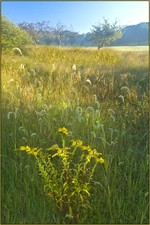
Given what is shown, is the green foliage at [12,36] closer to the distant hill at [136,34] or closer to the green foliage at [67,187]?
the distant hill at [136,34]

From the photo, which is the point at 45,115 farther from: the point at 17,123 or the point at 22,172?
the point at 22,172

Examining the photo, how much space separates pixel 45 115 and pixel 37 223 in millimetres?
1166

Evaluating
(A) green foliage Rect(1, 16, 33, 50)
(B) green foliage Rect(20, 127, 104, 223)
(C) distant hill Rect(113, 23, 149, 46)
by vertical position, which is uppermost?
(C) distant hill Rect(113, 23, 149, 46)

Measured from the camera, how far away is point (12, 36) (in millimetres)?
8969

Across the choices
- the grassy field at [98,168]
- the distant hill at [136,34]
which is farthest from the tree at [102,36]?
the grassy field at [98,168]

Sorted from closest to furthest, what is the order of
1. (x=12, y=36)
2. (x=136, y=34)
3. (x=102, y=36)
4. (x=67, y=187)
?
(x=67, y=187) → (x=12, y=36) → (x=102, y=36) → (x=136, y=34)

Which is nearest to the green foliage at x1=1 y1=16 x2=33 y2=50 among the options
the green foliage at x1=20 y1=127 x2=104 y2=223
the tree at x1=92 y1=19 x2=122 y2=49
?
the tree at x1=92 y1=19 x2=122 y2=49

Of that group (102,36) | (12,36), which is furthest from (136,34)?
(12,36)

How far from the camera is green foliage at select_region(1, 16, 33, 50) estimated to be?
8.10 m

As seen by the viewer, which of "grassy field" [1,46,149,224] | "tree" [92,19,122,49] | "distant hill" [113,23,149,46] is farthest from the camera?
"tree" [92,19,122,49]

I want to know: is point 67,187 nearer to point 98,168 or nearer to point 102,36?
point 98,168

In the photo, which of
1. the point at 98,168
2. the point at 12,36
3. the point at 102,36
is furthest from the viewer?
the point at 102,36

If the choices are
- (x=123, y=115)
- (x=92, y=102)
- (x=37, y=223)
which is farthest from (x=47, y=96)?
(x=37, y=223)

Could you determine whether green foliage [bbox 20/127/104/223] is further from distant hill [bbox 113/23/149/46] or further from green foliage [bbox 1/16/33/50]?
green foliage [bbox 1/16/33/50]
